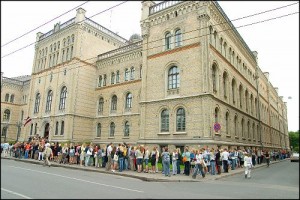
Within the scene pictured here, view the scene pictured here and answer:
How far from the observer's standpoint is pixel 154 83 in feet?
87.6

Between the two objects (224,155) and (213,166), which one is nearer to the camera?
(213,166)

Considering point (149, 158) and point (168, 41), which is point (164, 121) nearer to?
point (149, 158)

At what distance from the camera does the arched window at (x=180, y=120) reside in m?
23.9

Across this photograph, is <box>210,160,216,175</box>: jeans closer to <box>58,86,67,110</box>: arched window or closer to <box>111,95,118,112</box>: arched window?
<box>111,95,118,112</box>: arched window

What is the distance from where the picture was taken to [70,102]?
3394 cm

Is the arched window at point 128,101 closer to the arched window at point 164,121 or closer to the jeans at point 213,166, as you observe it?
the arched window at point 164,121

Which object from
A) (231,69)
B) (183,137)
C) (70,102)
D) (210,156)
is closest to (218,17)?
(231,69)

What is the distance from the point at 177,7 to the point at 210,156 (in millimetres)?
15855

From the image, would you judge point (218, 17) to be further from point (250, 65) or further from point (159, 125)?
point (250, 65)

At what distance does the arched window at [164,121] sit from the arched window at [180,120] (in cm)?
111

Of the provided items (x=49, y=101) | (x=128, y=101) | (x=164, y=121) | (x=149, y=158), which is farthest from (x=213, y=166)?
(x=49, y=101)

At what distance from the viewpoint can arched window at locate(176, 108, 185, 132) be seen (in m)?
23.9

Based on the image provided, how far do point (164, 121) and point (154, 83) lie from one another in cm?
421

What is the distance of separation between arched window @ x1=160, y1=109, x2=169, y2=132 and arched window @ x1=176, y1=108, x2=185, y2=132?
3.63ft
